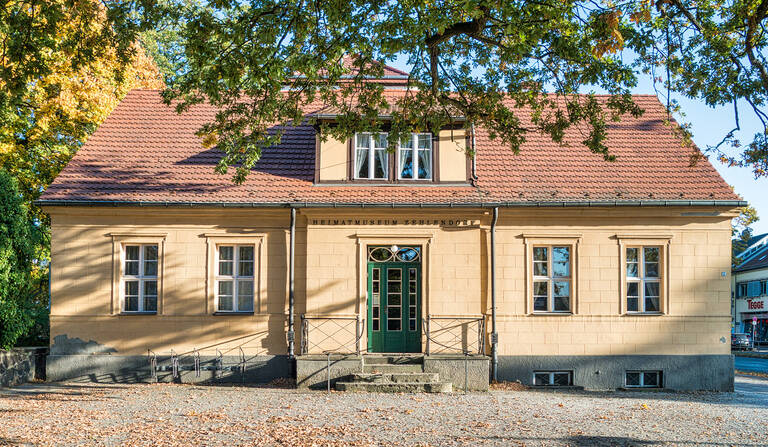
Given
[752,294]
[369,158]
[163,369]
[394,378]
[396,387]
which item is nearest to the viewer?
[396,387]

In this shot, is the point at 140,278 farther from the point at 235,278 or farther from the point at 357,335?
the point at 357,335

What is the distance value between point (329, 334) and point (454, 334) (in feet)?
9.18

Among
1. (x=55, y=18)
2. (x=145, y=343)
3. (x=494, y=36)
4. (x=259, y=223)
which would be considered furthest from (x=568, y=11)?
(x=145, y=343)

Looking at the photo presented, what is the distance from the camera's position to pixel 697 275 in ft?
56.3

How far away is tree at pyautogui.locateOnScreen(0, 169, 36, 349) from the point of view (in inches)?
629

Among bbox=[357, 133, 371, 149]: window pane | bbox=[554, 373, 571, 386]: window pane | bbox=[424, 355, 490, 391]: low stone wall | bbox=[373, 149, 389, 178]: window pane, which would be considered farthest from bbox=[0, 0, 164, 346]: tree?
bbox=[554, 373, 571, 386]: window pane

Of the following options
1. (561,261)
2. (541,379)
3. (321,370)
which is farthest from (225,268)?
(561,261)

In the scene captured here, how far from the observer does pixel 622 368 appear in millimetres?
16891

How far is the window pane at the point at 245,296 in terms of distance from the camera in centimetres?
1709

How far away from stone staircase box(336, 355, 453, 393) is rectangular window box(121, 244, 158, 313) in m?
5.04

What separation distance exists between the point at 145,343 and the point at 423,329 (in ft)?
20.6

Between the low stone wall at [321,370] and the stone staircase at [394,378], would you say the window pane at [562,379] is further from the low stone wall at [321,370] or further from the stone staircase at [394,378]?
the low stone wall at [321,370]

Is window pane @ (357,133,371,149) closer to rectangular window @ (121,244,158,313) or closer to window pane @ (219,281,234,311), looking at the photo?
window pane @ (219,281,234,311)

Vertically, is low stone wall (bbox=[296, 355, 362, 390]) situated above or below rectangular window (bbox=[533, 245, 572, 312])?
below
